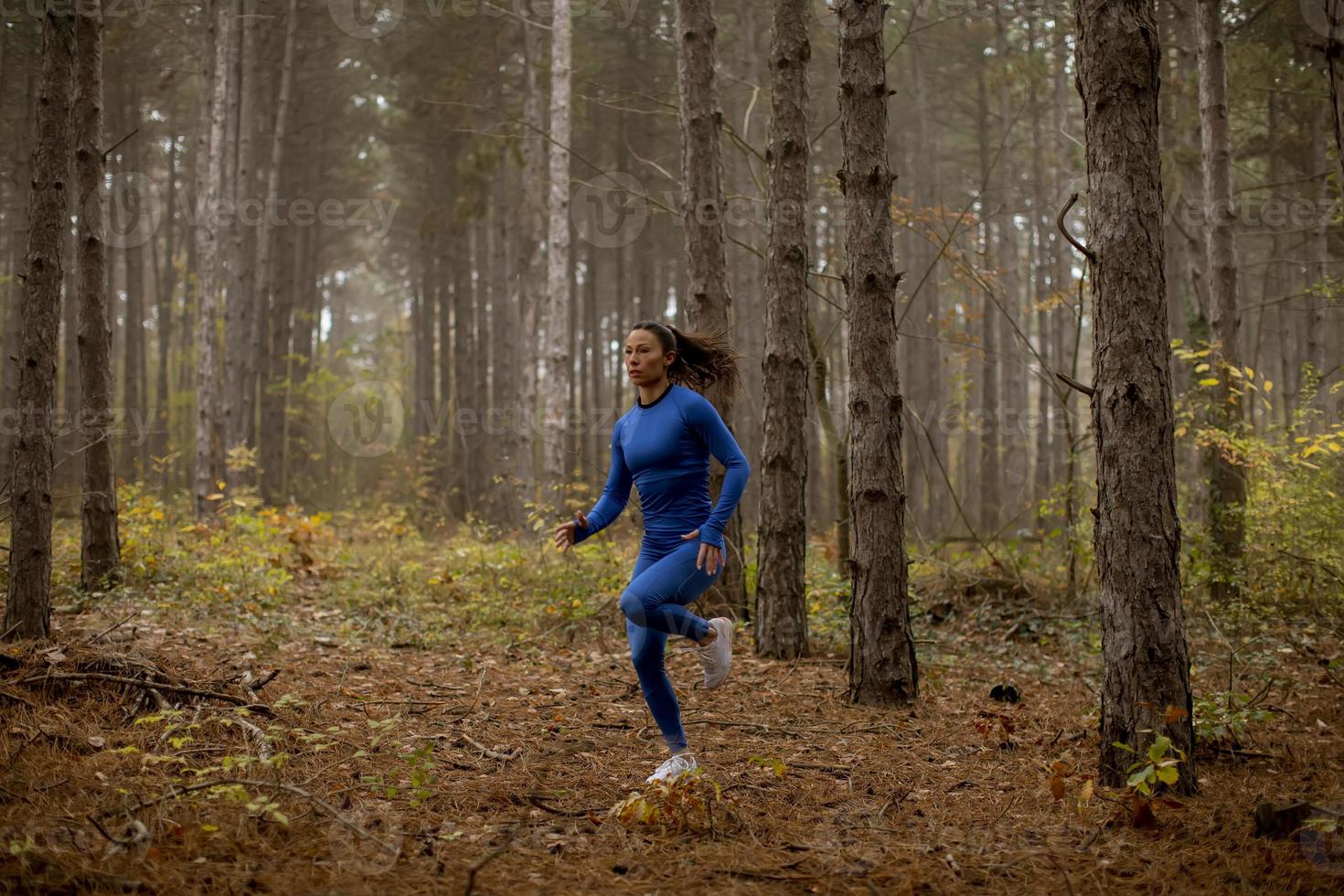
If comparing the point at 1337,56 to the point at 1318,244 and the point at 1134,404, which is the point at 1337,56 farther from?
the point at 1318,244

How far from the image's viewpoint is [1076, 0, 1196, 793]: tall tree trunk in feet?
14.1

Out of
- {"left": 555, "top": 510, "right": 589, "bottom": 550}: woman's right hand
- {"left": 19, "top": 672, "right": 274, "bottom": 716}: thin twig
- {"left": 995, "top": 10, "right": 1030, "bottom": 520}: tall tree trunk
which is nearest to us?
{"left": 555, "top": 510, "right": 589, "bottom": 550}: woman's right hand

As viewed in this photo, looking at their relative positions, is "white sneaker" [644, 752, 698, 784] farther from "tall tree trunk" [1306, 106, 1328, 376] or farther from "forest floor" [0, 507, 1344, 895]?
"tall tree trunk" [1306, 106, 1328, 376]

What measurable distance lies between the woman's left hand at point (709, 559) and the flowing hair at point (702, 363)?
1.15 metres

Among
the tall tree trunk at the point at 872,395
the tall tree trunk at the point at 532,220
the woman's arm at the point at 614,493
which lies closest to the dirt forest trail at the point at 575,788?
the tall tree trunk at the point at 872,395

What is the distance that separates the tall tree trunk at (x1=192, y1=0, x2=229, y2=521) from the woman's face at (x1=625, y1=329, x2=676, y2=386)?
13.3 metres

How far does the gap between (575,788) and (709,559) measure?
52.6 inches

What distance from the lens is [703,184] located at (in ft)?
30.1

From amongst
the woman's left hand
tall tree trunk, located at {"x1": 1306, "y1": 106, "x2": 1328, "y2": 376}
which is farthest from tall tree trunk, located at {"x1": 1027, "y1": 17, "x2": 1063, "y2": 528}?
the woman's left hand

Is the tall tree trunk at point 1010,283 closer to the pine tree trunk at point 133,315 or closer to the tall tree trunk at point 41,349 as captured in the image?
the tall tree trunk at point 41,349

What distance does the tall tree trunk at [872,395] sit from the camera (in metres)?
6.40

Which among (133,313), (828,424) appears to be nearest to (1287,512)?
(828,424)

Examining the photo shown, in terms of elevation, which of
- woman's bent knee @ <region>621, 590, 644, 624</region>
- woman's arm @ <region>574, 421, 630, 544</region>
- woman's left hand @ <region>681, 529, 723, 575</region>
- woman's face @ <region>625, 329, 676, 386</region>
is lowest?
woman's bent knee @ <region>621, 590, 644, 624</region>

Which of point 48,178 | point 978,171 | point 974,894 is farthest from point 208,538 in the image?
point 978,171
